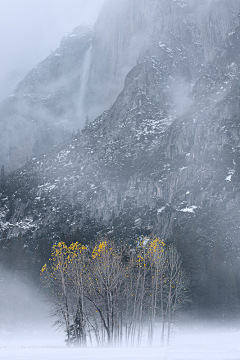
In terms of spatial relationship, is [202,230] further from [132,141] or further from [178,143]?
[132,141]

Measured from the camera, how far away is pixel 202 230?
368 feet

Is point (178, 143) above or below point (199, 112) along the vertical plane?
below

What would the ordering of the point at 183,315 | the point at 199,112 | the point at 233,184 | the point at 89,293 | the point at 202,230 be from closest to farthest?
the point at 89,293 → the point at 183,315 → the point at 202,230 → the point at 233,184 → the point at 199,112

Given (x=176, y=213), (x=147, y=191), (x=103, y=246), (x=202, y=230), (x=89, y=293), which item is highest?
(x=147, y=191)

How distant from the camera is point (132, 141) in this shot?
19988cm

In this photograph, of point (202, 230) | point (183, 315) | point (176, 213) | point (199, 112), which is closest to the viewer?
point (183, 315)

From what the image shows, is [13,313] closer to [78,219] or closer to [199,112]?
[78,219]

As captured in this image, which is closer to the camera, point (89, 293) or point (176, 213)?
point (89, 293)

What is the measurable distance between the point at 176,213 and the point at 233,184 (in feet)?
80.3

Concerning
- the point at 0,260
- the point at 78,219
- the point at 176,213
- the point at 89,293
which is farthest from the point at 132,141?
the point at 89,293

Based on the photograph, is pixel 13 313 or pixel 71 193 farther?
pixel 71 193

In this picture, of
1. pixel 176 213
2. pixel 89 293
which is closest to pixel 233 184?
pixel 176 213

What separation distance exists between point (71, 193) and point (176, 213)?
65.4 m

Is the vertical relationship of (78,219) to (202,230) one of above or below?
above
